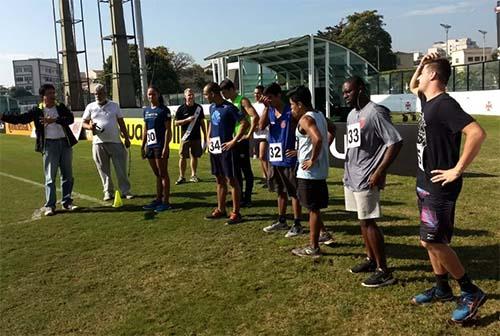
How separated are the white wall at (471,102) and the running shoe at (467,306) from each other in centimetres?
2451

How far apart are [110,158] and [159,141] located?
1824 mm

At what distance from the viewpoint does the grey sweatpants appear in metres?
8.91

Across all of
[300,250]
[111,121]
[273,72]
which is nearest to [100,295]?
[300,250]

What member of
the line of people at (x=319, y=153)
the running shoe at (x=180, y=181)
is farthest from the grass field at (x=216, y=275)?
the running shoe at (x=180, y=181)

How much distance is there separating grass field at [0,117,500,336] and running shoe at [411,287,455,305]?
76mm

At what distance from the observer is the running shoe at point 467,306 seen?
11.7 ft

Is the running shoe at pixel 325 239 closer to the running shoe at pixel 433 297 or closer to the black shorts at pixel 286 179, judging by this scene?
the black shorts at pixel 286 179

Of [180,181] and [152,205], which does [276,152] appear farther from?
[180,181]

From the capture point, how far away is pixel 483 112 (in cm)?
2839

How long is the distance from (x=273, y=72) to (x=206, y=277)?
2651 cm

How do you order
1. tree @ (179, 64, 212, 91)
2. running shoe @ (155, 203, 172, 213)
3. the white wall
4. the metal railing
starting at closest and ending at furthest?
1. running shoe @ (155, 203, 172, 213)
2. the white wall
3. the metal railing
4. tree @ (179, 64, 212, 91)

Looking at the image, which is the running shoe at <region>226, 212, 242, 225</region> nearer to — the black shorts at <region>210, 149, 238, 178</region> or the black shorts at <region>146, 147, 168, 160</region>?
the black shorts at <region>210, 149, 238, 178</region>

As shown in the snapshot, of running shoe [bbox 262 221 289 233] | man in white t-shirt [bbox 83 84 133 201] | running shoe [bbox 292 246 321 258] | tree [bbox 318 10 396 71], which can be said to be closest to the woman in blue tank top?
man in white t-shirt [bbox 83 84 133 201]

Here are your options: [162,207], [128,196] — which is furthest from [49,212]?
[162,207]
